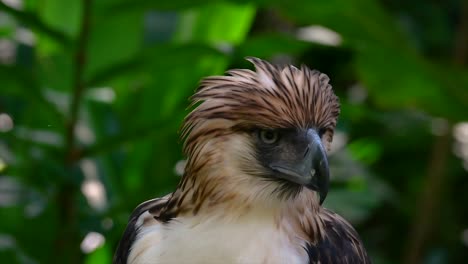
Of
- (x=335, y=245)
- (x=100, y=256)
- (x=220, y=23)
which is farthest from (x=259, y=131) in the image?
(x=220, y=23)

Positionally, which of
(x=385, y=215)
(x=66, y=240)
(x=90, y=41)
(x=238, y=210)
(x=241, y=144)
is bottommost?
(x=385, y=215)

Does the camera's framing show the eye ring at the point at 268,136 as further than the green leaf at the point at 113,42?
No

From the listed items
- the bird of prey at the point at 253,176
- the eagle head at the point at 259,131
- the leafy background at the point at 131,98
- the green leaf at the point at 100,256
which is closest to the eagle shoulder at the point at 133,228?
the bird of prey at the point at 253,176

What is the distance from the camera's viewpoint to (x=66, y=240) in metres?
3.40

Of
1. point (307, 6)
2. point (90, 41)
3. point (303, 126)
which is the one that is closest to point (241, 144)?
point (303, 126)

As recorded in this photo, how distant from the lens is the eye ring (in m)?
2.17

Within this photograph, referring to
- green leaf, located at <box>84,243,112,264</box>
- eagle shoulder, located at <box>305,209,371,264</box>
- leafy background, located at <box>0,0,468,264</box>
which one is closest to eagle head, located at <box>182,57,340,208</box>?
eagle shoulder, located at <box>305,209,371,264</box>

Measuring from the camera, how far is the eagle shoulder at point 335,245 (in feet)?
7.19

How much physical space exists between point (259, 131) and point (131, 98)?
180cm

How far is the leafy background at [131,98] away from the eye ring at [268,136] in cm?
106

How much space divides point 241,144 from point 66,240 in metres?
1.38

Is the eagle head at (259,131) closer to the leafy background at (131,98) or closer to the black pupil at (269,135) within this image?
the black pupil at (269,135)

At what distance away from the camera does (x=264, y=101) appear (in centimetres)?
214

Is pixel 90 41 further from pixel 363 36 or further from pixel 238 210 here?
pixel 238 210
